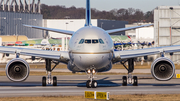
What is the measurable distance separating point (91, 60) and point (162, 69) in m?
5.36

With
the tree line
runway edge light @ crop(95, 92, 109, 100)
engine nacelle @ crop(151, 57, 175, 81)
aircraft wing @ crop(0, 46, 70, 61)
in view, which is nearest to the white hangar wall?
the tree line

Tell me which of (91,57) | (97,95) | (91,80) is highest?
(91,57)

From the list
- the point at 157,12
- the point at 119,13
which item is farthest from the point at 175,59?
the point at 119,13

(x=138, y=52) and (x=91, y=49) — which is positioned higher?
(x=91, y=49)

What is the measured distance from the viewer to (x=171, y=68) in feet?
78.4

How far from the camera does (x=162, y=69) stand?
79.0 feet

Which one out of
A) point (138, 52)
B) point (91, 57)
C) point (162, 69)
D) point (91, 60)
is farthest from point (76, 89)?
point (162, 69)

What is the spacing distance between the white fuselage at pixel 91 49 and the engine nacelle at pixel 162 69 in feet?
10.3

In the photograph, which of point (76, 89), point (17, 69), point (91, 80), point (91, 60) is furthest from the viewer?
point (17, 69)

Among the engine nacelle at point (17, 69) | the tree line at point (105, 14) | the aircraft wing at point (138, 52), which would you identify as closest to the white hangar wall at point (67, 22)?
the tree line at point (105, 14)

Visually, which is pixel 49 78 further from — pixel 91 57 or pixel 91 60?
pixel 91 57

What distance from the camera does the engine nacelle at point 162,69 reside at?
23.8 m

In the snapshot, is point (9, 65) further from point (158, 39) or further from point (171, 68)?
point (158, 39)

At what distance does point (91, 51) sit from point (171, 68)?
5996 millimetres
